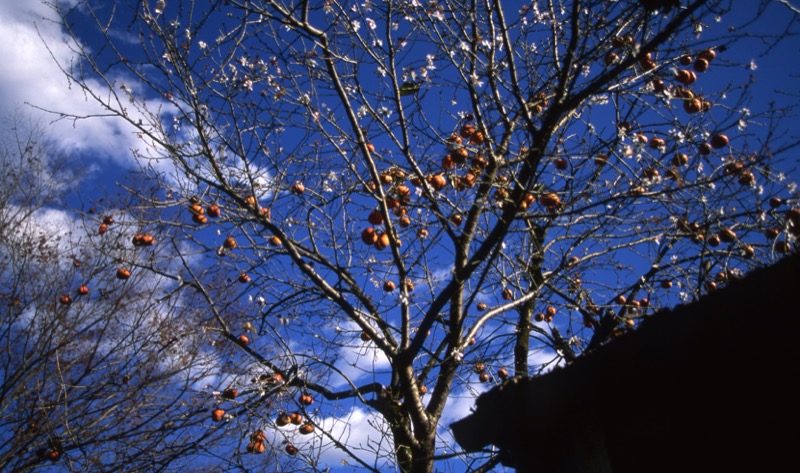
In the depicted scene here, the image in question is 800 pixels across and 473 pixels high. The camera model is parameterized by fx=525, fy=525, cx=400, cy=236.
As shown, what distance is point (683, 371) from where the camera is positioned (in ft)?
5.62

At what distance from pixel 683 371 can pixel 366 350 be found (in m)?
2.80

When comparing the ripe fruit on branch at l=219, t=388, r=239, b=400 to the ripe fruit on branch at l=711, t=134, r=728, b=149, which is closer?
the ripe fruit on branch at l=711, t=134, r=728, b=149

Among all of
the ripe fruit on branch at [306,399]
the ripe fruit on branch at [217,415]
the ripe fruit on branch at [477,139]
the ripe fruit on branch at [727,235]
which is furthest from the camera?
the ripe fruit on branch at [217,415]

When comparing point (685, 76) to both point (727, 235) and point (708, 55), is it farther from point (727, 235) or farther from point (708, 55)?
point (727, 235)

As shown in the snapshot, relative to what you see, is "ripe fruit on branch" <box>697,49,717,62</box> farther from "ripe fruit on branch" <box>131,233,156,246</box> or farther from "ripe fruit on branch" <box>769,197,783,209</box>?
"ripe fruit on branch" <box>131,233,156,246</box>

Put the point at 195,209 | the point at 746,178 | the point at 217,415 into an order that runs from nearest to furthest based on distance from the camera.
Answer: the point at 746,178 < the point at 195,209 < the point at 217,415

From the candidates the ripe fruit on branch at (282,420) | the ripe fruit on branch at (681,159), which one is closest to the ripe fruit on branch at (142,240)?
the ripe fruit on branch at (282,420)

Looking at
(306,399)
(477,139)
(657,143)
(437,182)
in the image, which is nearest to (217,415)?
(306,399)

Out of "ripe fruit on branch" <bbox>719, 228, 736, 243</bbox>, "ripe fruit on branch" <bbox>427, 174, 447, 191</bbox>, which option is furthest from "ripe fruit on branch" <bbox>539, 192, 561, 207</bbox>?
"ripe fruit on branch" <bbox>719, 228, 736, 243</bbox>

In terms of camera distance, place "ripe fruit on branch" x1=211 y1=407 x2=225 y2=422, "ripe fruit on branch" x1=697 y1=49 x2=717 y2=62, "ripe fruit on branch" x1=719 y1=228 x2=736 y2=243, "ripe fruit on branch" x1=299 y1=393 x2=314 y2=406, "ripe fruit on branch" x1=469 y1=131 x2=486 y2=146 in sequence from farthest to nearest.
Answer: "ripe fruit on branch" x1=211 y1=407 x2=225 y2=422 < "ripe fruit on branch" x1=299 y1=393 x2=314 y2=406 < "ripe fruit on branch" x1=719 y1=228 x2=736 y2=243 < "ripe fruit on branch" x1=469 y1=131 x2=486 y2=146 < "ripe fruit on branch" x1=697 y1=49 x2=717 y2=62

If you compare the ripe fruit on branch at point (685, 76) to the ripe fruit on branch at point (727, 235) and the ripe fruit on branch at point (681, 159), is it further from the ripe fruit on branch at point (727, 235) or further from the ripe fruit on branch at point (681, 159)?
the ripe fruit on branch at point (727, 235)

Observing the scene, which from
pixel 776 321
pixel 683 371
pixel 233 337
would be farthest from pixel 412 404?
pixel 776 321

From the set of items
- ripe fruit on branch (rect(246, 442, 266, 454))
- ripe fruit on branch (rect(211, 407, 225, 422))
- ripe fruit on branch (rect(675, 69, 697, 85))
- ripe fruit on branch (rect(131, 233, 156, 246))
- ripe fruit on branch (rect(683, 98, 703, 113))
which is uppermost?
Answer: ripe fruit on branch (rect(131, 233, 156, 246))

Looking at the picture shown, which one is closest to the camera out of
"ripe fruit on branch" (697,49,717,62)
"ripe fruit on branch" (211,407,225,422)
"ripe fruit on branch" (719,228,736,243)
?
"ripe fruit on branch" (697,49,717,62)
